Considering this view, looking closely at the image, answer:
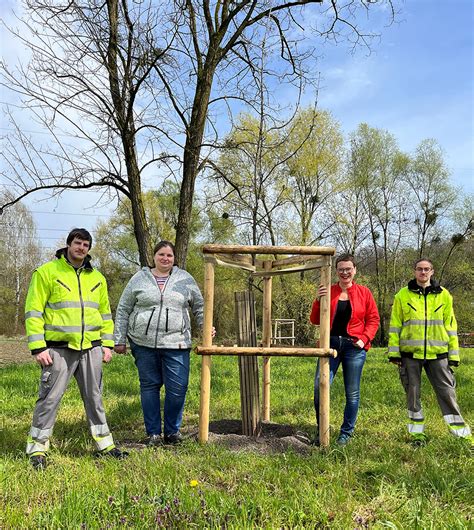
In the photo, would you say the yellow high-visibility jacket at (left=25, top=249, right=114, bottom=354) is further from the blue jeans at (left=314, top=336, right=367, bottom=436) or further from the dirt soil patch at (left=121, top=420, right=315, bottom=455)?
the blue jeans at (left=314, top=336, right=367, bottom=436)

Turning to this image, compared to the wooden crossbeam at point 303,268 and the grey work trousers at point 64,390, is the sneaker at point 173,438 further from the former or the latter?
the wooden crossbeam at point 303,268

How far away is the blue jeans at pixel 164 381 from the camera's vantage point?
4.97m

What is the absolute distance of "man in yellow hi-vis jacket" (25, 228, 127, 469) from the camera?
426cm

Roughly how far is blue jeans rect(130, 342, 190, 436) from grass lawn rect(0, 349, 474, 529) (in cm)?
32

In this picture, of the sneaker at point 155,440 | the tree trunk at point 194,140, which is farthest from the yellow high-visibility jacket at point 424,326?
the tree trunk at point 194,140

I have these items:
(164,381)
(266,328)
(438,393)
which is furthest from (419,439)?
(164,381)

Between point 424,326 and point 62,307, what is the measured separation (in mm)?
3638

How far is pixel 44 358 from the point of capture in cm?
421

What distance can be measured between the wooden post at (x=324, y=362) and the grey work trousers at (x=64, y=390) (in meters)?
2.03

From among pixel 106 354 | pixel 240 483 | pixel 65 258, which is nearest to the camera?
pixel 240 483

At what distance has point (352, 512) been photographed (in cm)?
314

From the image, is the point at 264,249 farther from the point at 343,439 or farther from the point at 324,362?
the point at 343,439

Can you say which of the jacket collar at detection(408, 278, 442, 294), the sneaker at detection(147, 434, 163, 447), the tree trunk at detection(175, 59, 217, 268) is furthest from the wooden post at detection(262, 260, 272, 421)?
the tree trunk at detection(175, 59, 217, 268)

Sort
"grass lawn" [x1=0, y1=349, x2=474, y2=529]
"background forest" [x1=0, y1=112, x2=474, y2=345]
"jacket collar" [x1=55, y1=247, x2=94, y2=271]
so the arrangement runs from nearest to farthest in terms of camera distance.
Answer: "grass lawn" [x1=0, y1=349, x2=474, y2=529] → "jacket collar" [x1=55, y1=247, x2=94, y2=271] → "background forest" [x1=0, y1=112, x2=474, y2=345]
